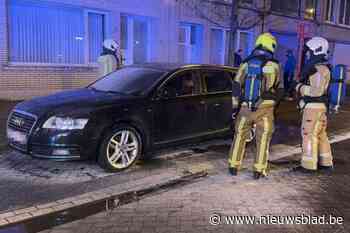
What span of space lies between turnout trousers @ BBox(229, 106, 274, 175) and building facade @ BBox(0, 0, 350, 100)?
27.4 feet

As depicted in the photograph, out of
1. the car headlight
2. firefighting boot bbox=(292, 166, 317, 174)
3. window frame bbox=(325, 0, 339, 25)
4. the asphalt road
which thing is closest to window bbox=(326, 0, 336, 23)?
window frame bbox=(325, 0, 339, 25)

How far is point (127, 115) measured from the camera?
18.3 ft

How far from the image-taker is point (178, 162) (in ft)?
20.4

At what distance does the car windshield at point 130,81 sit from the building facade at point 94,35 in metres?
6.03

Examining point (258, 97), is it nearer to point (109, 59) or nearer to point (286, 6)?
point (109, 59)

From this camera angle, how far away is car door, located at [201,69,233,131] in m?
6.71

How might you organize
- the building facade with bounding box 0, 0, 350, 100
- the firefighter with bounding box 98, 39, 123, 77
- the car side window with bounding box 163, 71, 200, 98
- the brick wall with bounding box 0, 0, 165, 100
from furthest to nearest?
the building facade with bounding box 0, 0, 350, 100 < the brick wall with bounding box 0, 0, 165, 100 < the firefighter with bounding box 98, 39, 123, 77 < the car side window with bounding box 163, 71, 200, 98

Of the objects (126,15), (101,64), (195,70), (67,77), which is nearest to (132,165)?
(195,70)

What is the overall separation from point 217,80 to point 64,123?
114 inches

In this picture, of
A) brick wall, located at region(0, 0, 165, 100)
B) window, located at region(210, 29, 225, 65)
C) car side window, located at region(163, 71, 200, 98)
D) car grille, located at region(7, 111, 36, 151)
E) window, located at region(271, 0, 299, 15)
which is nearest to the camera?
car grille, located at region(7, 111, 36, 151)

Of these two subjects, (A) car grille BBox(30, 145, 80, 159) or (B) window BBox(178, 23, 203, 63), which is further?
(B) window BBox(178, 23, 203, 63)

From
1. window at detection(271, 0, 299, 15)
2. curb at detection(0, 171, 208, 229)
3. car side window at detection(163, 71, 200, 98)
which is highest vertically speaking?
window at detection(271, 0, 299, 15)

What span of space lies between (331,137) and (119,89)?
4.99 metres

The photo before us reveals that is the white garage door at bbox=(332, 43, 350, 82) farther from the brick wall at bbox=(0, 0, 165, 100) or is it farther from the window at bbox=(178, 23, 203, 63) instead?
the brick wall at bbox=(0, 0, 165, 100)
